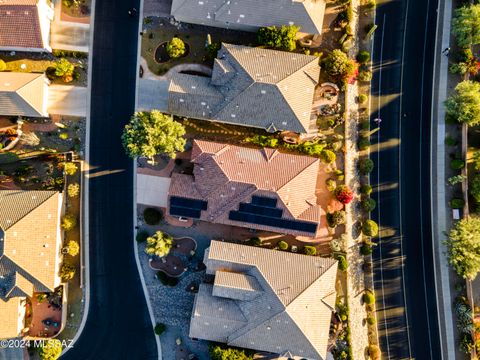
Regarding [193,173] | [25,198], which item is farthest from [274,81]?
[25,198]

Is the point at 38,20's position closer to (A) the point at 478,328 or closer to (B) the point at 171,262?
(B) the point at 171,262

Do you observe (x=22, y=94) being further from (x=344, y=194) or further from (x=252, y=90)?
(x=344, y=194)

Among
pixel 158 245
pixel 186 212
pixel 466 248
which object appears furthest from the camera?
pixel 186 212

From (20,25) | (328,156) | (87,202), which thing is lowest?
(87,202)

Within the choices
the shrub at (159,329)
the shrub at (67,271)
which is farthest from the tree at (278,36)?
the shrub at (159,329)

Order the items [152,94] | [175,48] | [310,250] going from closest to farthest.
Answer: [175,48]
[310,250]
[152,94]

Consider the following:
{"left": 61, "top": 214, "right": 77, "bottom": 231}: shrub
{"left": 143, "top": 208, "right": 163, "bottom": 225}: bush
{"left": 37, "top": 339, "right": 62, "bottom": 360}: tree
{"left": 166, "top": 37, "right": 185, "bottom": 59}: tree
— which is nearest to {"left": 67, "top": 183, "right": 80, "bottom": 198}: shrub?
{"left": 61, "top": 214, "right": 77, "bottom": 231}: shrub

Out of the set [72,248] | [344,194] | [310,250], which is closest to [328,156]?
[344,194]
